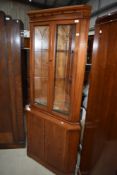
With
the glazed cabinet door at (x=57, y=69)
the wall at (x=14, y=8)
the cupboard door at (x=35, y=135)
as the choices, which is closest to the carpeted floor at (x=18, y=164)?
the cupboard door at (x=35, y=135)

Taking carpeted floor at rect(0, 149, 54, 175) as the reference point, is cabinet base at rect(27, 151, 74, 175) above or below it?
above

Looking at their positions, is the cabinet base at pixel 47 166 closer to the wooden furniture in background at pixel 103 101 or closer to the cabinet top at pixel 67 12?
the wooden furniture in background at pixel 103 101

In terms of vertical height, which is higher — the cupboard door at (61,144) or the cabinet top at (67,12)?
the cabinet top at (67,12)

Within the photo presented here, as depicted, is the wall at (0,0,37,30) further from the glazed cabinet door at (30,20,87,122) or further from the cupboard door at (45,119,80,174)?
the cupboard door at (45,119,80,174)

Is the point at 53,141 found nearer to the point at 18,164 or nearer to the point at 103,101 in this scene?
the point at 18,164

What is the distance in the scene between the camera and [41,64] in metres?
2.00

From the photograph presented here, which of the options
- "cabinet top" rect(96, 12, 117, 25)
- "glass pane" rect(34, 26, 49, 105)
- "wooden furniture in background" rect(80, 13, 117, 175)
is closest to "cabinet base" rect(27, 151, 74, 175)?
"wooden furniture in background" rect(80, 13, 117, 175)

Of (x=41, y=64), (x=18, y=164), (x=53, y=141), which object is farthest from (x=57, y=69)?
(x=18, y=164)

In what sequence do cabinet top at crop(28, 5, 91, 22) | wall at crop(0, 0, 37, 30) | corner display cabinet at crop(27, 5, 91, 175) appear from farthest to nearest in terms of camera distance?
wall at crop(0, 0, 37, 30) < corner display cabinet at crop(27, 5, 91, 175) < cabinet top at crop(28, 5, 91, 22)

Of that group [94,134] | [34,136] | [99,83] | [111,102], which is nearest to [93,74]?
[99,83]

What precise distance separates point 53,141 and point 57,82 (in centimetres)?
81

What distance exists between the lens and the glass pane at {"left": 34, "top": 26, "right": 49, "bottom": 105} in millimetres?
1865

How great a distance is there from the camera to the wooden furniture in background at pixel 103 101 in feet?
3.88

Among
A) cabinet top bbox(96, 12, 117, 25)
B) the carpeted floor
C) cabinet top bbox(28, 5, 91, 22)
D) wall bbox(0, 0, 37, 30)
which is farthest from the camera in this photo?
wall bbox(0, 0, 37, 30)
